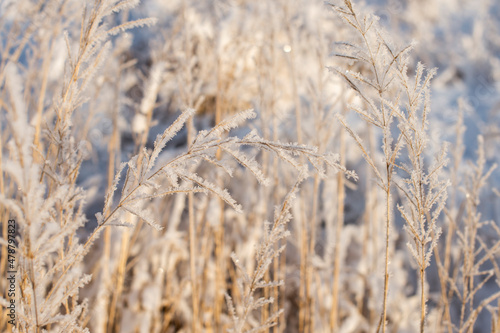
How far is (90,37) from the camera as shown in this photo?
1.75 ft

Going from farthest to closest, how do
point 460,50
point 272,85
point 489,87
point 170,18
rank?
point 460,50, point 489,87, point 170,18, point 272,85

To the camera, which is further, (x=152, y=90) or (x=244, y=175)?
(x=244, y=175)

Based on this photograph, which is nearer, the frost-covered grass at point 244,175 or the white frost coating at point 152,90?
the frost-covered grass at point 244,175

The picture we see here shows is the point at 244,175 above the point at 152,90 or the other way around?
the other way around

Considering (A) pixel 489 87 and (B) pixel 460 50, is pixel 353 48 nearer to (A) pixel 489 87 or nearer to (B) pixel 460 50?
(A) pixel 489 87

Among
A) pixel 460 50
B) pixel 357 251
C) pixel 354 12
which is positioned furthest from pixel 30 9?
pixel 460 50

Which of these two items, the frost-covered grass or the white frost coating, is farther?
the white frost coating

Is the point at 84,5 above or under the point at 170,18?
under

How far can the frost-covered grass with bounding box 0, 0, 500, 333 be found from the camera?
50 centimetres

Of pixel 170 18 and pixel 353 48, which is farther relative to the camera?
pixel 170 18

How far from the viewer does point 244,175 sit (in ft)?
6.61

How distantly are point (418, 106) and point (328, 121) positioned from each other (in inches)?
20.6

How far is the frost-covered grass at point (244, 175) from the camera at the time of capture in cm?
50

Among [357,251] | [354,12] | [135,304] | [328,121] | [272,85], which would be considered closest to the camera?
[354,12]
